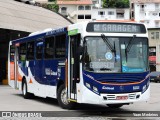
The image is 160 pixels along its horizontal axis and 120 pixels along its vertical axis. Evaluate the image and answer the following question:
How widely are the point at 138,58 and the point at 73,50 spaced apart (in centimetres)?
216

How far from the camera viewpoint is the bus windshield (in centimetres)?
1281

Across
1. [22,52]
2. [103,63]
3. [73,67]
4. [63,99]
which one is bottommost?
[63,99]

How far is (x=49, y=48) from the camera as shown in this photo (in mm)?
15914

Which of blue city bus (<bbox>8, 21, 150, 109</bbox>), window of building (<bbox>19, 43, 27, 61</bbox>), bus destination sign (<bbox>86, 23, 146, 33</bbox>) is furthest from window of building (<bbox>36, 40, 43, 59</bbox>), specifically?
bus destination sign (<bbox>86, 23, 146, 33</bbox>)

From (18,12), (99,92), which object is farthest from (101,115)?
(18,12)

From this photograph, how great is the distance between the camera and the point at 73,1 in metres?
111

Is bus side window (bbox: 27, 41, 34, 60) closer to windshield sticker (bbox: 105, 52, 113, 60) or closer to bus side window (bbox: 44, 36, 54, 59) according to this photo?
bus side window (bbox: 44, 36, 54, 59)

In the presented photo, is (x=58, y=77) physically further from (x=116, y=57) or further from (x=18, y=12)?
(x=18, y=12)

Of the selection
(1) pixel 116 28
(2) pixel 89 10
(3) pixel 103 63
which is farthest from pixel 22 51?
(2) pixel 89 10

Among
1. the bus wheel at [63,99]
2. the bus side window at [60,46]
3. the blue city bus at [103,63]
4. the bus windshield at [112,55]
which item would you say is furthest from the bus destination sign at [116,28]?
the bus wheel at [63,99]

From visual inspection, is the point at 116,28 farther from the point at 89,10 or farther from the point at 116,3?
the point at 116,3

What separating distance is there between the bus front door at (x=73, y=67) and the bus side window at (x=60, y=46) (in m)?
0.64

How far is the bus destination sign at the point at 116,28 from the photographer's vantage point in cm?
1312

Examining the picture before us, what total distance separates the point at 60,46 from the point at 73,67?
148 cm
